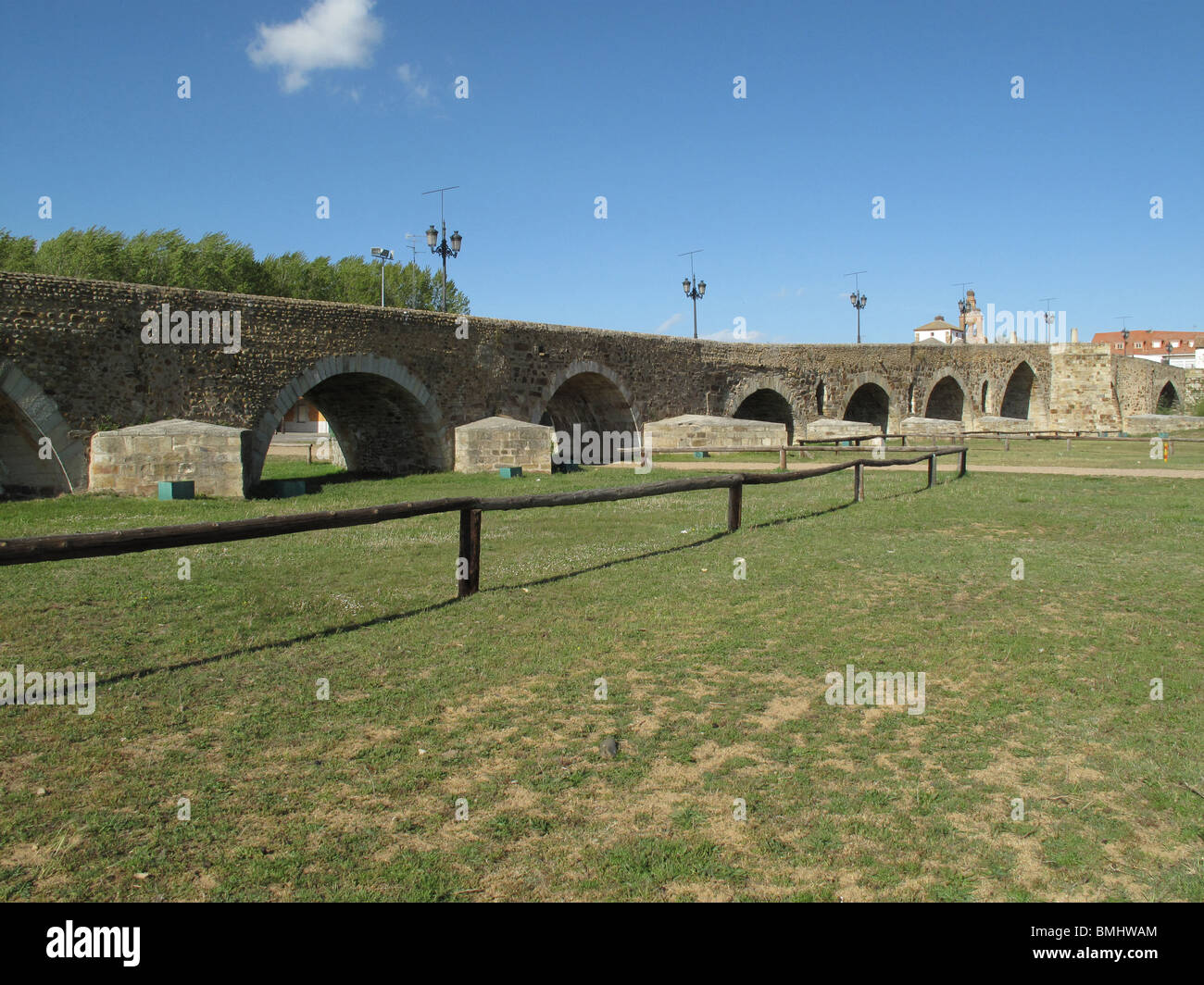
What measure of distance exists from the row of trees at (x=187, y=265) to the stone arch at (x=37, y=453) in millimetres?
21236

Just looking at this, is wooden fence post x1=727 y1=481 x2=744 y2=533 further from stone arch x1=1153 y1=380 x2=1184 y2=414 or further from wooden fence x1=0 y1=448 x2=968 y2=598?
stone arch x1=1153 y1=380 x2=1184 y2=414

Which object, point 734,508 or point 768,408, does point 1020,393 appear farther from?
point 734,508

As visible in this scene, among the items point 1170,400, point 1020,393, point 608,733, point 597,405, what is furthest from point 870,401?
point 608,733

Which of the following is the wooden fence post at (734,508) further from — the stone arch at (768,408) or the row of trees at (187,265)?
the row of trees at (187,265)

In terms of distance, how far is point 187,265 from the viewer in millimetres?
40875

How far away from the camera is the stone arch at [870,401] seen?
124 feet

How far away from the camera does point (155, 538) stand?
5562mm

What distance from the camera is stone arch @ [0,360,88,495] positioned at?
14.6 meters

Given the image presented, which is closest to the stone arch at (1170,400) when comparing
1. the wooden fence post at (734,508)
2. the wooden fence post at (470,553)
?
the wooden fence post at (734,508)

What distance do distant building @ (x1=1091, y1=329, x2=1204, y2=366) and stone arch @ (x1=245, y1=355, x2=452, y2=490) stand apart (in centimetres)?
11367

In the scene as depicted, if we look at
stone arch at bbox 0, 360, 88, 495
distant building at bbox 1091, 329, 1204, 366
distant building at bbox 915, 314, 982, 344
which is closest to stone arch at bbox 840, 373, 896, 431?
stone arch at bbox 0, 360, 88, 495

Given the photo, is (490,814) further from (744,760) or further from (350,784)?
(744,760)

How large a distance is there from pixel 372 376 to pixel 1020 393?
131 feet
